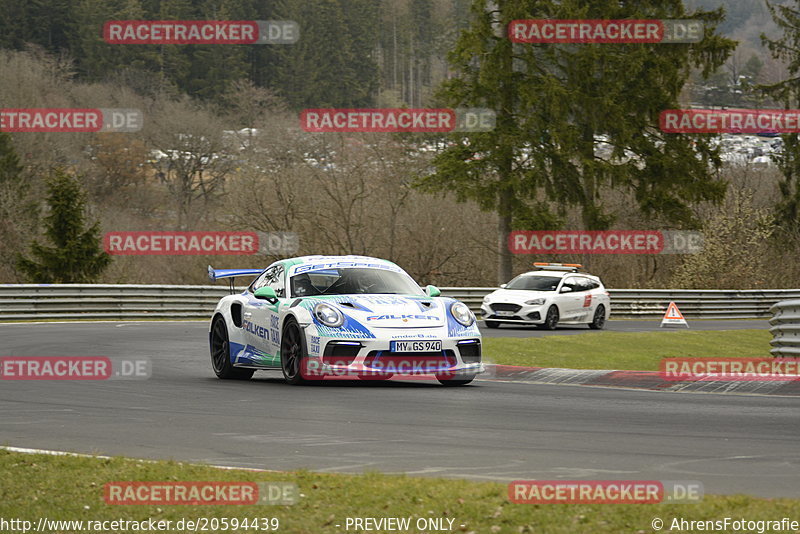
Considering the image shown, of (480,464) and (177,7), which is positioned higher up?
(177,7)

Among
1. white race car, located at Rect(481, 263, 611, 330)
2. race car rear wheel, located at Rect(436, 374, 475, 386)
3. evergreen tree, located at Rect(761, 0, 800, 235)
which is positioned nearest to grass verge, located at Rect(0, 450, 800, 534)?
race car rear wheel, located at Rect(436, 374, 475, 386)

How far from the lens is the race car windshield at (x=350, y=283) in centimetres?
1484

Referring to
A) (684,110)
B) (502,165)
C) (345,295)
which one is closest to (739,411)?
(345,295)

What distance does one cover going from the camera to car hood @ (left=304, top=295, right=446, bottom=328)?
13836 mm

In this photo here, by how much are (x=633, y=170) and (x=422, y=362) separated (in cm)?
3524

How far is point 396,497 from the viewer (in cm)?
692

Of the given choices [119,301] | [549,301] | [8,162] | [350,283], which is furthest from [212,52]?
[350,283]

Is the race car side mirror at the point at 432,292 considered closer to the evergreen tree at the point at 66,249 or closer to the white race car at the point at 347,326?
the white race car at the point at 347,326

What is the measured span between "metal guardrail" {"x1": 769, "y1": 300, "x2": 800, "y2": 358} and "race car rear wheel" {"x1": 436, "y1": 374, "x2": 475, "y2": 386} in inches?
238

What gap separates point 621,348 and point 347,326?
482 inches

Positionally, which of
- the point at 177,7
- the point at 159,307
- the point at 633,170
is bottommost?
the point at 159,307

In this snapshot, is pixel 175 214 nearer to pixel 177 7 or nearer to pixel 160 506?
pixel 177 7

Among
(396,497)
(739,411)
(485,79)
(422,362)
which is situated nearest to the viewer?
(396,497)

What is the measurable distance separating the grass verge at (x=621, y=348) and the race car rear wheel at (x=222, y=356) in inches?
168
